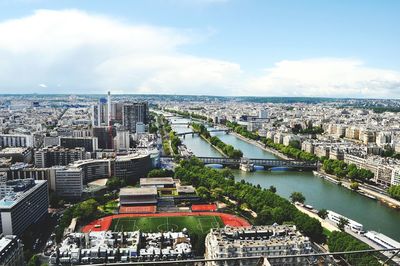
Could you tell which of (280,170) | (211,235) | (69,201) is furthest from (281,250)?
(280,170)

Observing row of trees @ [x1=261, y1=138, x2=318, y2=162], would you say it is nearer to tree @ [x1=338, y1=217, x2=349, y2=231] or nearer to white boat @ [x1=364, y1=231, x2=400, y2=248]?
tree @ [x1=338, y1=217, x2=349, y2=231]

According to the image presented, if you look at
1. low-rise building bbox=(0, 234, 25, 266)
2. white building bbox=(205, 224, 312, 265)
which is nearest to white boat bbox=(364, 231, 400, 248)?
white building bbox=(205, 224, 312, 265)

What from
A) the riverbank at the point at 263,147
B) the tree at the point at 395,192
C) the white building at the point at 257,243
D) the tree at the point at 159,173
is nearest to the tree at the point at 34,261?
the white building at the point at 257,243

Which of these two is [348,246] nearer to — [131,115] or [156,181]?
[156,181]

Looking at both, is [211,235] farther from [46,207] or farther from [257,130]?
[257,130]

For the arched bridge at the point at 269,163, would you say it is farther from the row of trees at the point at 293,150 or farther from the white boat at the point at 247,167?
Result: the row of trees at the point at 293,150

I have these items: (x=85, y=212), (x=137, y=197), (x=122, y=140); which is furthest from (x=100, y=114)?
(x=85, y=212)
